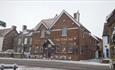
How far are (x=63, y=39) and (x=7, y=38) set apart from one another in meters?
27.8

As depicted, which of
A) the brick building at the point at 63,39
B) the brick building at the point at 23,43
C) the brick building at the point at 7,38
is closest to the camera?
the brick building at the point at 63,39

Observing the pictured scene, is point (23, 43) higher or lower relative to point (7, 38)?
lower

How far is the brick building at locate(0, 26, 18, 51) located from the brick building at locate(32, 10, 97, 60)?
17.7 m

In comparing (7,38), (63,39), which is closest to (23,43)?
(7,38)

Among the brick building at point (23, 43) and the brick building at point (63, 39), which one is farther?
the brick building at point (23, 43)

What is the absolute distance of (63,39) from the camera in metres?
41.8

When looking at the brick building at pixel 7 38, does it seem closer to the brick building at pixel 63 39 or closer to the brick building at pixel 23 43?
the brick building at pixel 23 43

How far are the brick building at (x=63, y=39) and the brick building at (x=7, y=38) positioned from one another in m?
17.7

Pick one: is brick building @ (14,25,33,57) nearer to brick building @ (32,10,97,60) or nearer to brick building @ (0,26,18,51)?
brick building @ (0,26,18,51)

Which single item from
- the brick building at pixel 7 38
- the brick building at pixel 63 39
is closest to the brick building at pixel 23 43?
the brick building at pixel 7 38

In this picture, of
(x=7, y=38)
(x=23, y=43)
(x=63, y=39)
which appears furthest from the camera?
(x=7, y=38)

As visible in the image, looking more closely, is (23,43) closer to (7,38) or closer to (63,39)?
(7,38)

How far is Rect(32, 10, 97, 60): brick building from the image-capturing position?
40.1 metres

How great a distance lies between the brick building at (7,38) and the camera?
6059 centimetres
